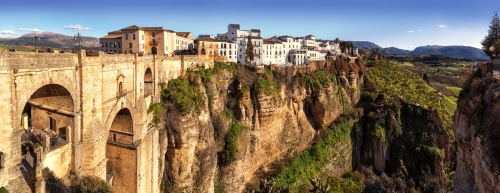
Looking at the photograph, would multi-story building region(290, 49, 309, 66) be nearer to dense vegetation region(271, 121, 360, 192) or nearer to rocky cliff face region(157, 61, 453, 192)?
rocky cliff face region(157, 61, 453, 192)

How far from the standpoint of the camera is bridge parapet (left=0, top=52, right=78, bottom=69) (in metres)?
8.94

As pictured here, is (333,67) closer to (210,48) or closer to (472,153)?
(210,48)

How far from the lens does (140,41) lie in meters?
32.3

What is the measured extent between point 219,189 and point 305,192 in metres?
9.24

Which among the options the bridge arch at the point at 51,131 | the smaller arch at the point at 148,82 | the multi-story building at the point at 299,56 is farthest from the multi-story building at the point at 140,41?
the multi-story building at the point at 299,56

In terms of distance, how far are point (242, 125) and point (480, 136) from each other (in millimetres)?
18316

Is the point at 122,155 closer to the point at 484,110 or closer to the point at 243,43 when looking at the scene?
the point at 484,110

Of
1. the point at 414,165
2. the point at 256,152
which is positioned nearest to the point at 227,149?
the point at 256,152

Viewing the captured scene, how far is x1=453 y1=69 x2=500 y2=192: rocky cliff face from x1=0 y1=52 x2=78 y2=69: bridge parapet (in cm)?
1505

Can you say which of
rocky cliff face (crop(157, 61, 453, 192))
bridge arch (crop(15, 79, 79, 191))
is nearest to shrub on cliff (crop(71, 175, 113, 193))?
bridge arch (crop(15, 79, 79, 191))

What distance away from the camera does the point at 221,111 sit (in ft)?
87.7

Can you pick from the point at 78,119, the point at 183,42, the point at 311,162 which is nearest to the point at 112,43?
the point at 183,42

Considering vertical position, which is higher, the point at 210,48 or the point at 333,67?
the point at 210,48

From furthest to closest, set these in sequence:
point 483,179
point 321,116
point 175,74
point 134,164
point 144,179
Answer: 1. point 321,116
2. point 175,74
3. point 144,179
4. point 134,164
5. point 483,179
